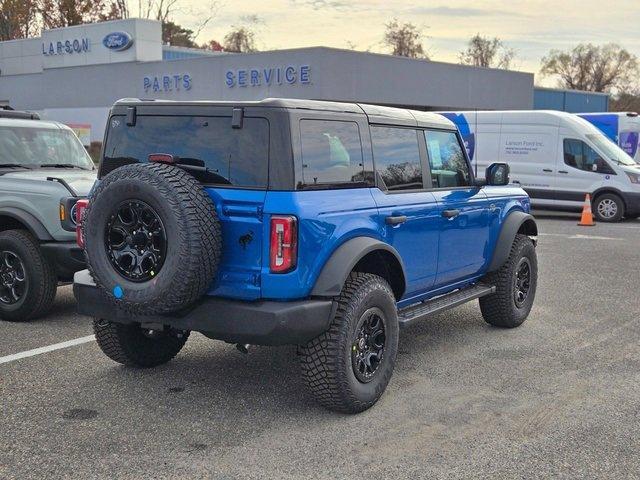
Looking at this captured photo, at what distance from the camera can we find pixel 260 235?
14.0ft

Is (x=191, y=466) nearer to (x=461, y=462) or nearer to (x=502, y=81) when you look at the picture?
(x=461, y=462)

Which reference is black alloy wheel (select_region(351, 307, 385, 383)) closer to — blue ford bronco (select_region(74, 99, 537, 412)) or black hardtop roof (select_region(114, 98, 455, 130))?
blue ford bronco (select_region(74, 99, 537, 412))

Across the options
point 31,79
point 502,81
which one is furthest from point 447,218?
point 31,79

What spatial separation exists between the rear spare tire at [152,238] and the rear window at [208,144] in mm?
248

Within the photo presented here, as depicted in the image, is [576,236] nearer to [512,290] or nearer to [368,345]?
[512,290]

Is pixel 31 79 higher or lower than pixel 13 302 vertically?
higher

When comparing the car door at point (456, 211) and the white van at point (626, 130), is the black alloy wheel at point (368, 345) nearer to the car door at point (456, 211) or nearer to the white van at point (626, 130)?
the car door at point (456, 211)

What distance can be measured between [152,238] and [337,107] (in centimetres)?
150

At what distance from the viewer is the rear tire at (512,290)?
266 inches

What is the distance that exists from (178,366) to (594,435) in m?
2.94

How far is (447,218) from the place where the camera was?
18.9 ft

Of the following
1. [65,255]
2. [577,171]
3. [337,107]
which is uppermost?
[337,107]

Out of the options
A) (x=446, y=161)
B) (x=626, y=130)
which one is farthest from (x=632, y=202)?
(x=446, y=161)

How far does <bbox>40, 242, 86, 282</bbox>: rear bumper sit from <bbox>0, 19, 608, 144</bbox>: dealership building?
2457 centimetres
